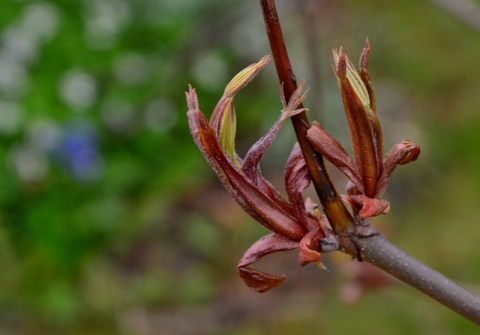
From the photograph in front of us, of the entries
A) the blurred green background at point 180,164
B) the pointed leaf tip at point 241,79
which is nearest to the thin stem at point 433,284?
the pointed leaf tip at point 241,79

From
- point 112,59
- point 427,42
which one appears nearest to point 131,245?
point 112,59

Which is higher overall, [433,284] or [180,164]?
[433,284]

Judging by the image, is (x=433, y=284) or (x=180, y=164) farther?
(x=180, y=164)

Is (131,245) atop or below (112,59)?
below

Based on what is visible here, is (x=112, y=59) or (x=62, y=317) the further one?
(x=112, y=59)

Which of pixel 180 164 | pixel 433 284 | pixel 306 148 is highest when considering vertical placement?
pixel 306 148

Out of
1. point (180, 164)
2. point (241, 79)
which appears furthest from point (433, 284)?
point (180, 164)

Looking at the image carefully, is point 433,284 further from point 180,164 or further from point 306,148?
point 180,164

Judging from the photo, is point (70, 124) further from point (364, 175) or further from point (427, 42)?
point (364, 175)
